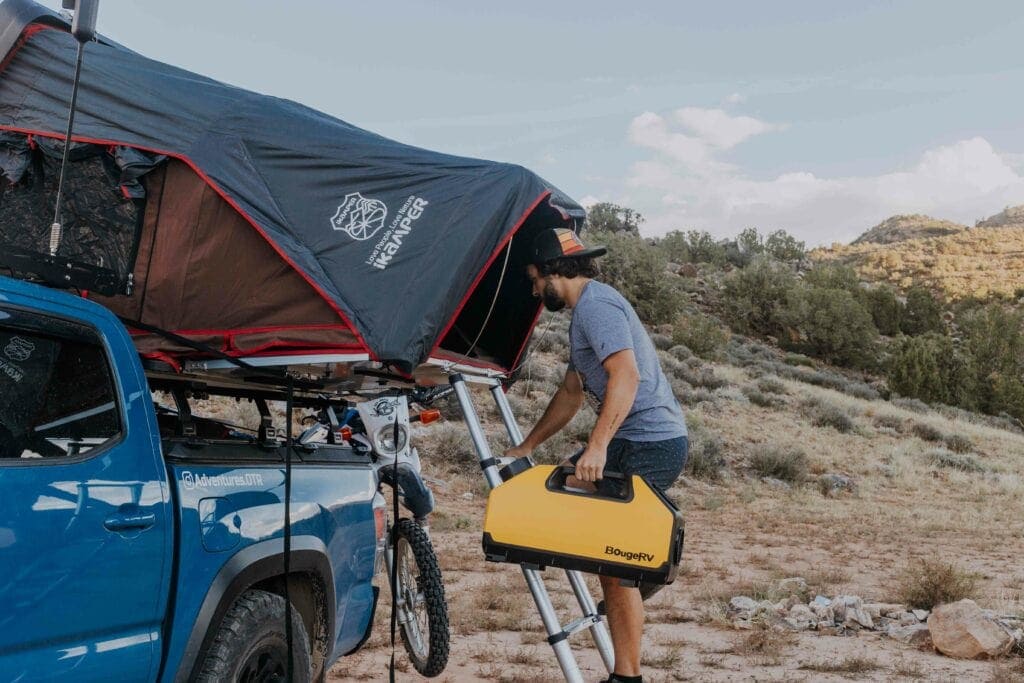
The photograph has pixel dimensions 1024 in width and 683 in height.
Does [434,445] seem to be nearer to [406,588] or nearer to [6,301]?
[406,588]

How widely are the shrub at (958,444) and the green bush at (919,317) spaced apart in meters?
20.8

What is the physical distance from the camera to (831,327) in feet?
133

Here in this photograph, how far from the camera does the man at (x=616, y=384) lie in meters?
4.86

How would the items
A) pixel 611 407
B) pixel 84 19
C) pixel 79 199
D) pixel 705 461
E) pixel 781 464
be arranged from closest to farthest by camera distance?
pixel 84 19 < pixel 79 199 < pixel 611 407 < pixel 705 461 < pixel 781 464

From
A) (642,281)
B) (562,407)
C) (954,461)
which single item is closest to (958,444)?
(954,461)

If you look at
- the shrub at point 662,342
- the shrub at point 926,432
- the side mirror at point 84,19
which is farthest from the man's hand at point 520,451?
the shrub at point 662,342

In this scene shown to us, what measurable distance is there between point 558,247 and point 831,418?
22554 millimetres

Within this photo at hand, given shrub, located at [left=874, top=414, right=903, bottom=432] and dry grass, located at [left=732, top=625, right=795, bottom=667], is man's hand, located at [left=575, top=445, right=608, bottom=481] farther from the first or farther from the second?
shrub, located at [left=874, top=414, right=903, bottom=432]

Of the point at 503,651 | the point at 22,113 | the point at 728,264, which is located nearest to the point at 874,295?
the point at 728,264

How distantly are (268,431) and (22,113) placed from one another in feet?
6.58

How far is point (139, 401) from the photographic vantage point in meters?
3.48

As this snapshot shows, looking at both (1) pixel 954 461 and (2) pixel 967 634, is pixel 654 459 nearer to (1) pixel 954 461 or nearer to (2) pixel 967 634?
(2) pixel 967 634

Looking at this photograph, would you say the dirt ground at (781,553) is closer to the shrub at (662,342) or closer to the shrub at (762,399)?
the shrub at (762,399)

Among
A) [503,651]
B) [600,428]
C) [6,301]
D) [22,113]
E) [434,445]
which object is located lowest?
[434,445]
